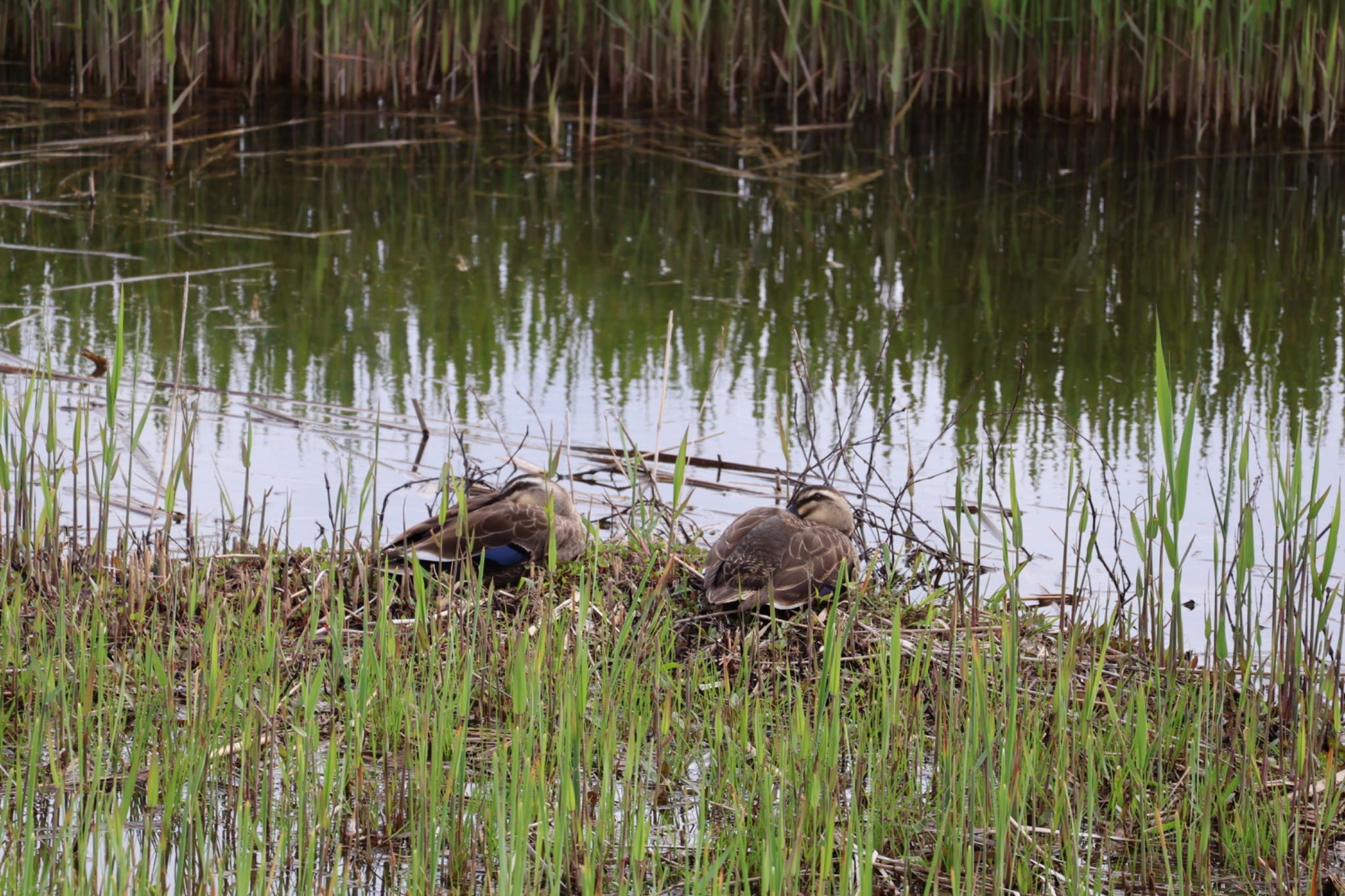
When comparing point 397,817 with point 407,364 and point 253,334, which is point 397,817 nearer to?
A: point 407,364

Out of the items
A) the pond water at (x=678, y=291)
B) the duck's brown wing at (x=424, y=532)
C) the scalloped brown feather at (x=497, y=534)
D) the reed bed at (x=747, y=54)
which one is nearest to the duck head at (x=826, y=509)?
the pond water at (x=678, y=291)

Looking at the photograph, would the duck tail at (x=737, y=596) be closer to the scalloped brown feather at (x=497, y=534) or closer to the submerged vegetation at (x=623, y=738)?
the submerged vegetation at (x=623, y=738)

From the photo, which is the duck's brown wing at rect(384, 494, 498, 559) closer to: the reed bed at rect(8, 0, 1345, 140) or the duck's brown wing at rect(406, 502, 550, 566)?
the duck's brown wing at rect(406, 502, 550, 566)

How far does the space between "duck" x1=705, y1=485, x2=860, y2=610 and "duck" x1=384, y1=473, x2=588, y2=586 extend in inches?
16.0

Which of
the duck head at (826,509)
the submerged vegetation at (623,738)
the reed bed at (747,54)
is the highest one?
the reed bed at (747,54)

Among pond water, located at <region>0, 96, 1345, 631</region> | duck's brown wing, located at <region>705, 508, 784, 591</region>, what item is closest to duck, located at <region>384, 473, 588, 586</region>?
pond water, located at <region>0, 96, 1345, 631</region>

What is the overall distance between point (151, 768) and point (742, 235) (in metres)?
6.77

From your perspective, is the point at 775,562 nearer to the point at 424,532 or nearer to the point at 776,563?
the point at 776,563

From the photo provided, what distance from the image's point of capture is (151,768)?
8.70 feet

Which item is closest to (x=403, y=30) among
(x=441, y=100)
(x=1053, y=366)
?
(x=441, y=100)

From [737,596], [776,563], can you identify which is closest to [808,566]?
[776,563]

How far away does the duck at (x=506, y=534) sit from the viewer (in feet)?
13.3

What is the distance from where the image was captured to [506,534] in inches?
164

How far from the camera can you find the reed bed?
456 inches
